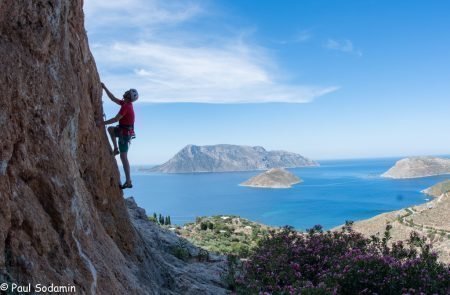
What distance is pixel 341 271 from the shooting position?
34.4ft

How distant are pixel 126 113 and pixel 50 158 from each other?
3520mm

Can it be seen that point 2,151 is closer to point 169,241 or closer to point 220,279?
point 220,279

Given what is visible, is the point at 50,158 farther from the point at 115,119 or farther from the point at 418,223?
the point at 418,223

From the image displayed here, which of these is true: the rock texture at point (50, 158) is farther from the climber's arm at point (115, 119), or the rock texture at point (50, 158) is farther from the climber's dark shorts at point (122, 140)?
the climber's dark shorts at point (122, 140)

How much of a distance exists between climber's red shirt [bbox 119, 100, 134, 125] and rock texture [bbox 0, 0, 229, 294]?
0.89m

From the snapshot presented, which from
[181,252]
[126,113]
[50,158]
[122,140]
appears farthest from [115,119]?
[181,252]

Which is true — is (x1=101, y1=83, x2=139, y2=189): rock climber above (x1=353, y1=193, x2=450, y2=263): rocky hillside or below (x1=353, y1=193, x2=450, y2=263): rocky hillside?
above

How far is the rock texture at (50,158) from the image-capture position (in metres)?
5.23

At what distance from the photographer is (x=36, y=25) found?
609 centimetres

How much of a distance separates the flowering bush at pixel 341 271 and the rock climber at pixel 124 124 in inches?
171

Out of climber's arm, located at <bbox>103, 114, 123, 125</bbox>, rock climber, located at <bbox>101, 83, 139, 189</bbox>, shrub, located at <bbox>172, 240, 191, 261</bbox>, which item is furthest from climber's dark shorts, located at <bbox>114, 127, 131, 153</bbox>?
shrub, located at <bbox>172, 240, 191, 261</bbox>

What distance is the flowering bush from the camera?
9.62 m

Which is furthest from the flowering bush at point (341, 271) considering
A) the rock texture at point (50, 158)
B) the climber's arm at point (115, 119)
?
the climber's arm at point (115, 119)

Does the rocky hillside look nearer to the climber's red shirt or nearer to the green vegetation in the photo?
the green vegetation
